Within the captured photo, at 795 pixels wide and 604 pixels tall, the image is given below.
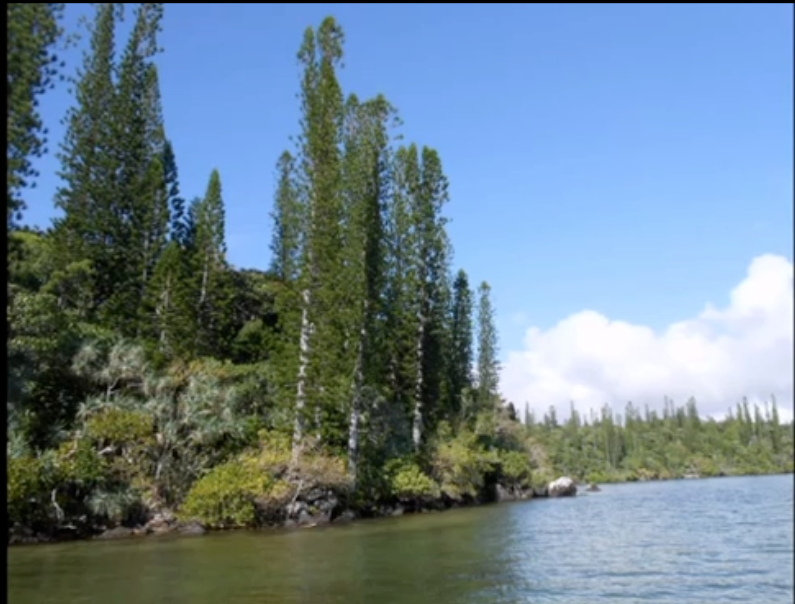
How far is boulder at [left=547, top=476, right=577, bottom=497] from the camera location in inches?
1682

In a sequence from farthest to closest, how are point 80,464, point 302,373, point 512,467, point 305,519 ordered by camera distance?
point 512,467 → point 302,373 → point 305,519 → point 80,464

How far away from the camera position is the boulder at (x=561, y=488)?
42.7 m

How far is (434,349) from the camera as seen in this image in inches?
1480

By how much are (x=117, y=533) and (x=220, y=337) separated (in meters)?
15.0

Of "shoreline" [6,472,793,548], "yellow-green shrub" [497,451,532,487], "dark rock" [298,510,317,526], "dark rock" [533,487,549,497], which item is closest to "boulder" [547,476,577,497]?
"dark rock" [533,487,549,497]

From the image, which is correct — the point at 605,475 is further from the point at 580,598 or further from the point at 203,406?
the point at 580,598

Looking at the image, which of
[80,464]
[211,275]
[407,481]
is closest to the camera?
[80,464]

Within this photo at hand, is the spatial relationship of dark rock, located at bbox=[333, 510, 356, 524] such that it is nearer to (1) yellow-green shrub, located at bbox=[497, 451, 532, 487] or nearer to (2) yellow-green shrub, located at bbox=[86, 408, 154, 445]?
(2) yellow-green shrub, located at bbox=[86, 408, 154, 445]

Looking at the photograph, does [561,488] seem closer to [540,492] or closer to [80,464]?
[540,492]

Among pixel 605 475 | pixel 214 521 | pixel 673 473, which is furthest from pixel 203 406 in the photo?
pixel 673 473

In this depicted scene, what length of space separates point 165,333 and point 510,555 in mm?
19350

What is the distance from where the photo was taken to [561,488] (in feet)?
142

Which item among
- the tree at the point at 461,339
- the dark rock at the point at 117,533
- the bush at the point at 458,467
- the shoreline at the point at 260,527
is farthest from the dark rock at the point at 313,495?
the tree at the point at 461,339

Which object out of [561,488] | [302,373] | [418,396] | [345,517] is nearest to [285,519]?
[345,517]
